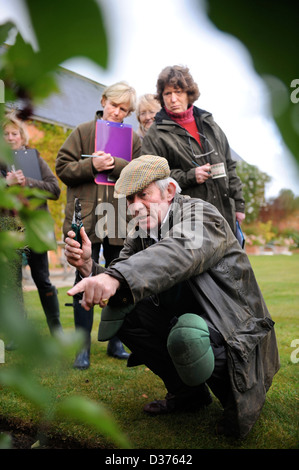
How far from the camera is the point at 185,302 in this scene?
196 cm

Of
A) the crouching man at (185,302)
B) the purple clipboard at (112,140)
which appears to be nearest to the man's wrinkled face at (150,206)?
the crouching man at (185,302)

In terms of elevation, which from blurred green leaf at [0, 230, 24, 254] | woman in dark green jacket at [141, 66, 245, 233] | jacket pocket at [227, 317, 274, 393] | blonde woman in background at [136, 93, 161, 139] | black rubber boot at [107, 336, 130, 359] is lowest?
black rubber boot at [107, 336, 130, 359]

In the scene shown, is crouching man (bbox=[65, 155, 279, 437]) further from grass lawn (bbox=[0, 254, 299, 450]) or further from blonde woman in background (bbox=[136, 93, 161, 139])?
blonde woman in background (bbox=[136, 93, 161, 139])

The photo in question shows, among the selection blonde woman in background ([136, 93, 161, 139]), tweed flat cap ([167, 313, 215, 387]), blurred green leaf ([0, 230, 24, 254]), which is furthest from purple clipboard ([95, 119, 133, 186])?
blurred green leaf ([0, 230, 24, 254])

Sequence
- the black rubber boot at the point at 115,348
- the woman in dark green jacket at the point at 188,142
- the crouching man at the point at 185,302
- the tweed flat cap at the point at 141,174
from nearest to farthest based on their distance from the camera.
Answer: the crouching man at the point at 185,302
the tweed flat cap at the point at 141,174
the woman in dark green jacket at the point at 188,142
the black rubber boot at the point at 115,348

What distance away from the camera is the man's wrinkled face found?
6.77 feet

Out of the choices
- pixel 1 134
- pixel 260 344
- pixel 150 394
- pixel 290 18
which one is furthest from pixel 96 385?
pixel 290 18

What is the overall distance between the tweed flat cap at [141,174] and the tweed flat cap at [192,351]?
0.68 metres

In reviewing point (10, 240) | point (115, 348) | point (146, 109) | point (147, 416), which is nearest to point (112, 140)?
point (146, 109)

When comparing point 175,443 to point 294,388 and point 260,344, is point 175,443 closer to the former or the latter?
point 260,344

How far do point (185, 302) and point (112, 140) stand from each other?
4.75 ft

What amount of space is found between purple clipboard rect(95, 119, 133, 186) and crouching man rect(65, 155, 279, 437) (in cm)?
80

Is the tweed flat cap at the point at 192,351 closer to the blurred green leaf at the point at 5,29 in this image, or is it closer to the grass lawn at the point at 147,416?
the grass lawn at the point at 147,416

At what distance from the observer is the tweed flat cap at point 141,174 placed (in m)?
2.03
